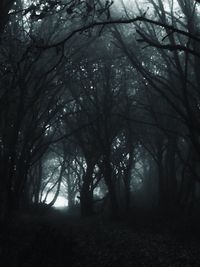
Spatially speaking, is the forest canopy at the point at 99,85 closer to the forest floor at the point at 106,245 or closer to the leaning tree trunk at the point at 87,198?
the leaning tree trunk at the point at 87,198

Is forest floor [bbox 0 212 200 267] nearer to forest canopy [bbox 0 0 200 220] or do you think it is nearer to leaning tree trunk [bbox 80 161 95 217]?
forest canopy [bbox 0 0 200 220]

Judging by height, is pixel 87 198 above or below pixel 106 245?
above

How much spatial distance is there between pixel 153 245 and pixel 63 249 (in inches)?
155

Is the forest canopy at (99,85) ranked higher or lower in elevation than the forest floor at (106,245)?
higher

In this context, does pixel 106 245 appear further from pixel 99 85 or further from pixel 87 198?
pixel 99 85

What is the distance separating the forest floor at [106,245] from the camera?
7.85 metres

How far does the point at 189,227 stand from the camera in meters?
13.2

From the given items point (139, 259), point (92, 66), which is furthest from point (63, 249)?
point (92, 66)

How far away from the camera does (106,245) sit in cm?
1140

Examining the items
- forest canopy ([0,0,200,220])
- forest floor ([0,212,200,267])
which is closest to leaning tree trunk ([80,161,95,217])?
forest canopy ([0,0,200,220])

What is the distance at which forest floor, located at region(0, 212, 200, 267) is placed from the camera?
25.8ft

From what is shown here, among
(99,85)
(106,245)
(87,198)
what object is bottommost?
(106,245)

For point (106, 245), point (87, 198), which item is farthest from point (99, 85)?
point (106, 245)

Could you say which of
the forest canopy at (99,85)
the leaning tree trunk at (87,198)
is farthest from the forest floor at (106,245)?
the leaning tree trunk at (87,198)
